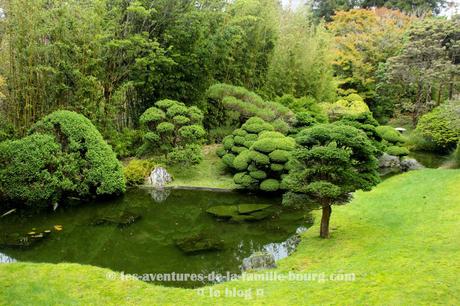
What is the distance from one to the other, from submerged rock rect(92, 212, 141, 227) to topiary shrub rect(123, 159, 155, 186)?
2.68 meters

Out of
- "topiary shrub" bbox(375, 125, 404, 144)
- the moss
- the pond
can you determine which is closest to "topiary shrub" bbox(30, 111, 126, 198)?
the moss

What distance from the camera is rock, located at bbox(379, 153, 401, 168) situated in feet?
48.1

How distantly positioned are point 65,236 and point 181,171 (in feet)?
18.5

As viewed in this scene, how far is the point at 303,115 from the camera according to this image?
14.2 meters

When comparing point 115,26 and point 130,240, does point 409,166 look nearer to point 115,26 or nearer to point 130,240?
point 130,240

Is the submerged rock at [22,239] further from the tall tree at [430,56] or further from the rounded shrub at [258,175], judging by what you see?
the tall tree at [430,56]

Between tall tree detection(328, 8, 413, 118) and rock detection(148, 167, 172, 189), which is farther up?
tall tree detection(328, 8, 413, 118)

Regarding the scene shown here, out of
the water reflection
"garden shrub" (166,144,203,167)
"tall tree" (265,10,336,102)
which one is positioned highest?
"tall tree" (265,10,336,102)

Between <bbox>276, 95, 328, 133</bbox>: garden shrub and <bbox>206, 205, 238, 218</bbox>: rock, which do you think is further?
<bbox>276, 95, 328, 133</bbox>: garden shrub

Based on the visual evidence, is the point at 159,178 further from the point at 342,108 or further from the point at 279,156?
the point at 342,108

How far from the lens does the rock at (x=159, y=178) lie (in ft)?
41.3

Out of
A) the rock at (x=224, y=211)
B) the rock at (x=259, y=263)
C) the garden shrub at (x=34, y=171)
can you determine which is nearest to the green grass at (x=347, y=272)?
the rock at (x=259, y=263)

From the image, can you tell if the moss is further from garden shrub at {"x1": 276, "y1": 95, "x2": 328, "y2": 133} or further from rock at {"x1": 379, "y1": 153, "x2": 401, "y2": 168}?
rock at {"x1": 379, "y1": 153, "x2": 401, "y2": 168}

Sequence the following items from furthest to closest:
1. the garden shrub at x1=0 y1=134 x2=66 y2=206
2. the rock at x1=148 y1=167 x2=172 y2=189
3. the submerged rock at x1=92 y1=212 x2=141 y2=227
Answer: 1. the rock at x1=148 y1=167 x2=172 y2=189
2. the garden shrub at x1=0 y1=134 x2=66 y2=206
3. the submerged rock at x1=92 y1=212 x2=141 y2=227
